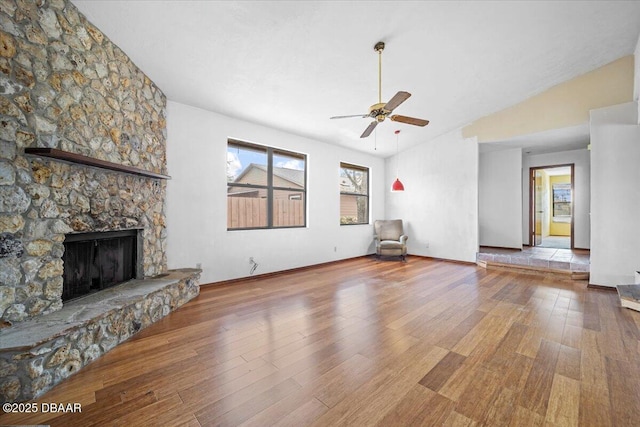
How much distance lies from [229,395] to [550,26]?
512 cm

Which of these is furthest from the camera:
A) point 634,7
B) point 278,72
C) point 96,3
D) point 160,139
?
point 160,139

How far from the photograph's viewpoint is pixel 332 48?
3.05 metres

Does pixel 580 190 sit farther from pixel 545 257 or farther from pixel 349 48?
pixel 349 48

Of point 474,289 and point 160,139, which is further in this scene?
point 474,289

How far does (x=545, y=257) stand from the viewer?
17.4 ft

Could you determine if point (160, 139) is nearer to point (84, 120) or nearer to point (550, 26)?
point (84, 120)

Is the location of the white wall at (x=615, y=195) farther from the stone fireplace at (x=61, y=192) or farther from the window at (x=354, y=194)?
the stone fireplace at (x=61, y=192)

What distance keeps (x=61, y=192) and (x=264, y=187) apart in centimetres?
298

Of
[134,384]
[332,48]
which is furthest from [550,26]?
[134,384]

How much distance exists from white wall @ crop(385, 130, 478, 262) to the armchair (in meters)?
0.44

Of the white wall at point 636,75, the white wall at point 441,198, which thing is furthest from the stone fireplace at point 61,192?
the white wall at point 636,75

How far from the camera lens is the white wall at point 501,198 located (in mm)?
6367

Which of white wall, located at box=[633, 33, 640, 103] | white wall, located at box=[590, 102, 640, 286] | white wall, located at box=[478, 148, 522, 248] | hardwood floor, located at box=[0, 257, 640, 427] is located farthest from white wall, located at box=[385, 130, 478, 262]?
hardwood floor, located at box=[0, 257, 640, 427]

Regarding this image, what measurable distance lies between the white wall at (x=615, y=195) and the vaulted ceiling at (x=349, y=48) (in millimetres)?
1022
